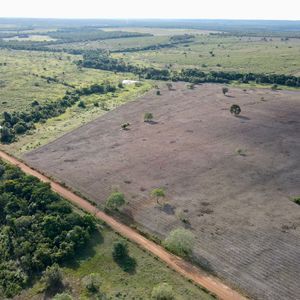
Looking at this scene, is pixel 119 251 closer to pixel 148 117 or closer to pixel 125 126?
pixel 125 126

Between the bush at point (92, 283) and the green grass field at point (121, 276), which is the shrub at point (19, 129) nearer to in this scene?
the green grass field at point (121, 276)

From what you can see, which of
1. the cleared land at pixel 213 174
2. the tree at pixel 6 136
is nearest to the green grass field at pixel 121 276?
the cleared land at pixel 213 174

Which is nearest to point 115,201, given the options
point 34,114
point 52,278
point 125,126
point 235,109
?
point 52,278

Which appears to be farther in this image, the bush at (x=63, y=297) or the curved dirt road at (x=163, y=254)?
the curved dirt road at (x=163, y=254)

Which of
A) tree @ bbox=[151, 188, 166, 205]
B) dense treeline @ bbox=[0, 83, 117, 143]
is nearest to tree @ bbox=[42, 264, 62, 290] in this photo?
tree @ bbox=[151, 188, 166, 205]

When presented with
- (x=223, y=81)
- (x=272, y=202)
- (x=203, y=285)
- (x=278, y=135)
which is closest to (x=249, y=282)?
(x=203, y=285)

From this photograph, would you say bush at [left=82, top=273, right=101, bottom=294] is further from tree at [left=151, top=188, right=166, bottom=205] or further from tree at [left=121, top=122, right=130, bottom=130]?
tree at [left=121, top=122, right=130, bottom=130]
